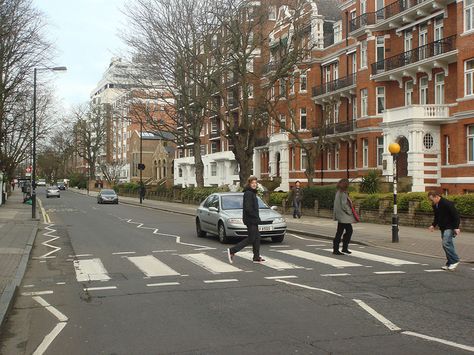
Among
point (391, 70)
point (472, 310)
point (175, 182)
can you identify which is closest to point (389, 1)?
point (391, 70)

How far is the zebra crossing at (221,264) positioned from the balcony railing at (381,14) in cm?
2358

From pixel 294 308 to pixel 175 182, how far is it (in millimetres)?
79629

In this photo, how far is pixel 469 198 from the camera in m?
19.1

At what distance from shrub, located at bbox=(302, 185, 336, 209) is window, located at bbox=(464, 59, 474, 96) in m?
8.22

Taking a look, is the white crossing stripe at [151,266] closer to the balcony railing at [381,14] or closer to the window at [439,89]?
the window at [439,89]

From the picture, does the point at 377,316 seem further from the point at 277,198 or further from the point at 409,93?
the point at 409,93

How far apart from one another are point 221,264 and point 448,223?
4.68m

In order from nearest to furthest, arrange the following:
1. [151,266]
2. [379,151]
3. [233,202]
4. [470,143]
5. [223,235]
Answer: [151,266] → [223,235] → [233,202] → [470,143] → [379,151]

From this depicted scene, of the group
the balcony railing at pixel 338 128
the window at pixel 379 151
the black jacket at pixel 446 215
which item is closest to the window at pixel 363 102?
the balcony railing at pixel 338 128

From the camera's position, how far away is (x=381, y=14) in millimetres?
35969

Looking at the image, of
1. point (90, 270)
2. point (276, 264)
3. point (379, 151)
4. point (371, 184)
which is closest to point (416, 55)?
point (379, 151)

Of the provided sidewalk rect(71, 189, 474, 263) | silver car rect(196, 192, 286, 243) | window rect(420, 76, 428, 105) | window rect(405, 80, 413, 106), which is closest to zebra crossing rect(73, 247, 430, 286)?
silver car rect(196, 192, 286, 243)

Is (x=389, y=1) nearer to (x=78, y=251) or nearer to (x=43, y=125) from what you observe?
(x=78, y=251)

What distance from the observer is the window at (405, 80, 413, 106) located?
34.2 meters
